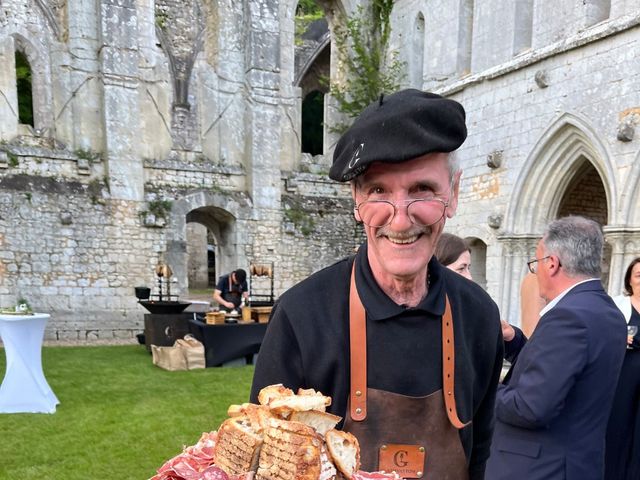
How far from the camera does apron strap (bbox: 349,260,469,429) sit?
1.22 metres

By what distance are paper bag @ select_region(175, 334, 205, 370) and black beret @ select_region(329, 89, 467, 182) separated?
658cm

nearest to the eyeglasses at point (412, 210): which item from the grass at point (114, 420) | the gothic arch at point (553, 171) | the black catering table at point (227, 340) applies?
the grass at point (114, 420)

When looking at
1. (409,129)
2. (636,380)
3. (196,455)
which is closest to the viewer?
(196,455)

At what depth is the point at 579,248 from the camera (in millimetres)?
2072

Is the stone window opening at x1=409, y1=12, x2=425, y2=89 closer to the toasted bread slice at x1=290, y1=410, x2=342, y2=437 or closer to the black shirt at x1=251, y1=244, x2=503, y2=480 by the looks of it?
the black shirt at x1=251, y1=244, x2=503, y2=480

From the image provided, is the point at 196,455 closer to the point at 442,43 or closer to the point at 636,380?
the point at 636,380

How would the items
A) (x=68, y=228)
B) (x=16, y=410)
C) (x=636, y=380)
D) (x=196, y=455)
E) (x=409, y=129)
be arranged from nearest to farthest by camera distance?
(x=196, y=455), (x=409, y=129), (x=636, y=380), (x=16, y=410), (x=68, y=228)

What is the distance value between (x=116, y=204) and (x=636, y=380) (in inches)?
394

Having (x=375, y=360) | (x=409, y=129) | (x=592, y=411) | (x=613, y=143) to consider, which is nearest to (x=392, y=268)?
(x=375, y=360)

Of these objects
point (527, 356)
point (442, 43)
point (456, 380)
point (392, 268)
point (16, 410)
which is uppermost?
point (442, 43)

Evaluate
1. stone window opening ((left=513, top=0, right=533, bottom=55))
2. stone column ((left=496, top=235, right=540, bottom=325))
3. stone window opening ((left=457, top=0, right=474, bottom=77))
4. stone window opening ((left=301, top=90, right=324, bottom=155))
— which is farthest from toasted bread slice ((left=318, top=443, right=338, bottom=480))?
stone window opening ((left=301, top=90, right=324, bottom=155))

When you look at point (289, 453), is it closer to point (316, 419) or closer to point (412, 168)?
point (316, 419)

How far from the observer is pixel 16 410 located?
16.5 ft

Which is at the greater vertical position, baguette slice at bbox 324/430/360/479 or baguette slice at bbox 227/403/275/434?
baguette slice at bbox 227/403/275/434
